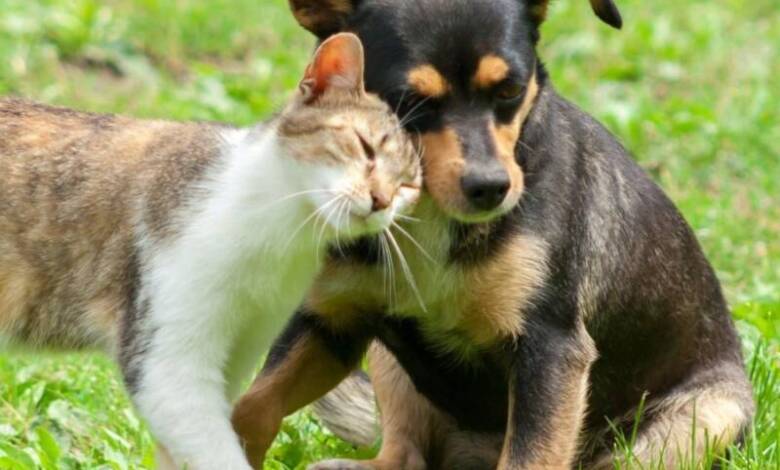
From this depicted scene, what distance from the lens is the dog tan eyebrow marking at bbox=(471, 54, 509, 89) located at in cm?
539

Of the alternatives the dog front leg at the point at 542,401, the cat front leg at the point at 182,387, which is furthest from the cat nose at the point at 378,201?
the dog front leg at the point at 542,401

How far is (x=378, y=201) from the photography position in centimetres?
515

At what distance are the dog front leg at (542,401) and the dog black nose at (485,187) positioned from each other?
63cm

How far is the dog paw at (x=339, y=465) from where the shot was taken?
6.25 meters

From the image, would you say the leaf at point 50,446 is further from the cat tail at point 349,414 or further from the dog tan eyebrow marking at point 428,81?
the dog tan eyebrow marking at point 428,81

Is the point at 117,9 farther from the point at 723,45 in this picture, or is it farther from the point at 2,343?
the point at 2,343

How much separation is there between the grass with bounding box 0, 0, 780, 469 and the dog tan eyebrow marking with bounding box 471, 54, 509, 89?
2.11 meters

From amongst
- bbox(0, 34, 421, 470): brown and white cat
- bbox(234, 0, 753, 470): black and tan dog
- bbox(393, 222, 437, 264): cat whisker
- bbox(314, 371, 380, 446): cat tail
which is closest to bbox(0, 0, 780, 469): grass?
bbox(234, 0, 753, 470): black and tan dog

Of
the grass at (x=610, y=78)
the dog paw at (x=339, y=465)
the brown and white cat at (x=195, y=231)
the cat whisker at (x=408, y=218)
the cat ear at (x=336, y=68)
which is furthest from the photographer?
the grass at (x=610, y=78)

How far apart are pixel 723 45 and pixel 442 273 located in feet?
21.3

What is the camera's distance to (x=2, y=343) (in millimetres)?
5797

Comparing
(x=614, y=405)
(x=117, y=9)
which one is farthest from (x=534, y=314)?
(x=117, y=9)

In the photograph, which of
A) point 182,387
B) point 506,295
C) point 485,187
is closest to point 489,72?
point 485,187

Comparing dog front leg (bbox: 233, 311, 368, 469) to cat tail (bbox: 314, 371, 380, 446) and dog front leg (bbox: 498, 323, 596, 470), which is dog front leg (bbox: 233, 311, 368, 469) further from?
dog front leg (bbox: 498, 323, 596, 470)
